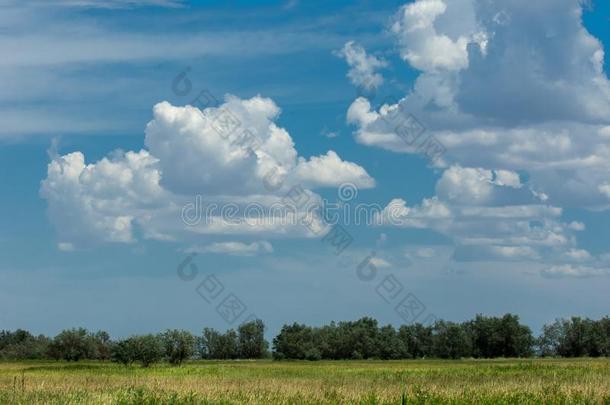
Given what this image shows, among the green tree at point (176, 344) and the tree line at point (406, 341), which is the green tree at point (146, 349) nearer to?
the green tree at point (176, 344)

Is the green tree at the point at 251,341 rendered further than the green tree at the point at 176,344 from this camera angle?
Yes

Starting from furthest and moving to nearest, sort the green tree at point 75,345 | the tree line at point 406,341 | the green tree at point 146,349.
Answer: the tree line at point 406,341 < the green tree at point 75,345 < the green tree at point 146,349

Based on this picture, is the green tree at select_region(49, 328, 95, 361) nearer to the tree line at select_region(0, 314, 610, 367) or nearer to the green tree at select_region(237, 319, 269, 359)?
the tree line at select_region(0, 314, 610, 367)

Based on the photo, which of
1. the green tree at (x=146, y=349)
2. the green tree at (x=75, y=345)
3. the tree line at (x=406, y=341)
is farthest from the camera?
the tree line at (x=406, y=341)

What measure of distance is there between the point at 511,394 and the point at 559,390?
9.04ft

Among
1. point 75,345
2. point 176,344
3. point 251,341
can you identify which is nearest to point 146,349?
point 176,344

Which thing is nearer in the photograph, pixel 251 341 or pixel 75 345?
pixel 75 345

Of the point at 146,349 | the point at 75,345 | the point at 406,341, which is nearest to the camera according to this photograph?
the point at 146,349

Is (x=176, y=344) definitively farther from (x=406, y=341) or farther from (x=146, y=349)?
(x=406, y=341)

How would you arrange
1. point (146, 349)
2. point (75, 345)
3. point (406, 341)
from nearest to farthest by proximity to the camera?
point (146, 349), point (75, 345), point (406, 341)

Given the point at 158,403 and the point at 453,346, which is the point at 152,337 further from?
the point at 453,346

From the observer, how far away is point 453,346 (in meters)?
141

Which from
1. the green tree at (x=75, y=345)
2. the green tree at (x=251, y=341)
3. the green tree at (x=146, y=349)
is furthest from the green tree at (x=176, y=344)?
the green tree at (x=251, y=341)

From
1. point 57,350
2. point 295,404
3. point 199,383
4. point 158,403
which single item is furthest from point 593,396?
point 57,350
